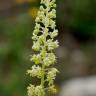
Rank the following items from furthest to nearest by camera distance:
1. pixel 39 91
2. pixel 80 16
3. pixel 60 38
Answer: pixel 60 38, pixel 80 16, pixel 39 91

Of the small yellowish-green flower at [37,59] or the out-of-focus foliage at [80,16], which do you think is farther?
the out-of-focus foliage at [80,16]

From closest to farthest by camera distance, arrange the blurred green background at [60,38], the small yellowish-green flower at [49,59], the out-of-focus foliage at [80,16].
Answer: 1. the small yellowish-green flower at [49,59]
2. the blurred green background at [60,38]
3. the out-of-focus foliage at [80,16]

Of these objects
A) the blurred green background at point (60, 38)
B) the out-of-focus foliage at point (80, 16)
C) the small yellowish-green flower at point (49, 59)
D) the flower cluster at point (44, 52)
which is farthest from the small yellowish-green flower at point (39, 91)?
the out-of-focus foliage at point (80, 16)

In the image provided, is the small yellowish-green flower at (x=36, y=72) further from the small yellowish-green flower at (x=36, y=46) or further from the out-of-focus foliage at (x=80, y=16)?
the out-of-focus foliage at (x=80, y=16)

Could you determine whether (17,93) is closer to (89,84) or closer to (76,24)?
(89,84)

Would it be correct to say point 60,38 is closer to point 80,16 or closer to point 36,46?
point 80,16

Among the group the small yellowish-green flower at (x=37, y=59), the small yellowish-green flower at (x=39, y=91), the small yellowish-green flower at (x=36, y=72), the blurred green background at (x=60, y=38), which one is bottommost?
the small yellowish-green flower at (x=39, y=91)

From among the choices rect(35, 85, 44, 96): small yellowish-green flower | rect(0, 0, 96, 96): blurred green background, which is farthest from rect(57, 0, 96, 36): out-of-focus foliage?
rect(35, 85, 44, 96): small yellowish-green flower

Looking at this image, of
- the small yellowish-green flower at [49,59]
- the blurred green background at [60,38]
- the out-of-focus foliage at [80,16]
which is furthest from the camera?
the out-of-focus foliage at [80,16]

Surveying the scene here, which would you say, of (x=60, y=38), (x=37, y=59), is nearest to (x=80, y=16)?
(x=60, y=38)
